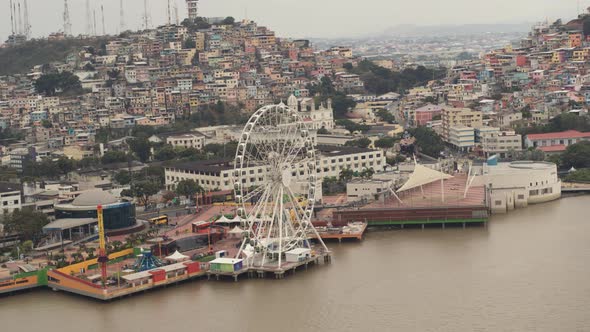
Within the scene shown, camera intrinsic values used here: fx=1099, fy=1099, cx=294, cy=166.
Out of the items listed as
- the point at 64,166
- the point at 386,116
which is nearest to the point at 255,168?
the point at 64,166

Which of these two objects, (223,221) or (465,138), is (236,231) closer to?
(223,221)

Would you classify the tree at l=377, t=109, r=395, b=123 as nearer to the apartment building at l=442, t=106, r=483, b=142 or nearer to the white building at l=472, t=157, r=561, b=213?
the apartment building at l=442, t=106, r=483, b=142

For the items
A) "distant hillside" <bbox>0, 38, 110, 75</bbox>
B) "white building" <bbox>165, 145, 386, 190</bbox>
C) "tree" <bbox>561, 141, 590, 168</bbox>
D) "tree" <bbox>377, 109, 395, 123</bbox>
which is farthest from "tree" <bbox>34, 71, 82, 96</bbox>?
"tree" <bbox>561, 141, 590, 168</bbox>

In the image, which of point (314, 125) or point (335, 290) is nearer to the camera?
point (335, 290)

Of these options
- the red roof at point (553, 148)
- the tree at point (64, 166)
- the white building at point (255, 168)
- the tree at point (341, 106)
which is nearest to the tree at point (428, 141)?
the white building at point (255, 168)

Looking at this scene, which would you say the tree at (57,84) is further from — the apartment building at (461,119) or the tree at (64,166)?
the apartment building at (461,119)

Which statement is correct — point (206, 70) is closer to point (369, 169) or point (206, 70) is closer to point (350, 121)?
point (350, 121)

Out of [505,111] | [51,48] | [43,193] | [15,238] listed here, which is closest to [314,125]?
[505,111]
